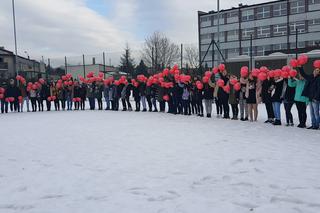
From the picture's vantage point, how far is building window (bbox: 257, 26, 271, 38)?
59.5m

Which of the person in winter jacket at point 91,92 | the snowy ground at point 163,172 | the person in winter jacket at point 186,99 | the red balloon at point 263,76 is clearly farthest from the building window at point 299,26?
the snowy ground at point 163,172

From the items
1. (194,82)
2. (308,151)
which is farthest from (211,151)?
(194,82)

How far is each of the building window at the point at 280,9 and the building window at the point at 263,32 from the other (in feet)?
9.47

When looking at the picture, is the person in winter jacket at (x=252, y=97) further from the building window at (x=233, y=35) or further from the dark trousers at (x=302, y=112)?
the building window at (x=233, y=35)

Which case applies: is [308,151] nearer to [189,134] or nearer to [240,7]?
[189,134]

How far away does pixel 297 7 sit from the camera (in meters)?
55.0

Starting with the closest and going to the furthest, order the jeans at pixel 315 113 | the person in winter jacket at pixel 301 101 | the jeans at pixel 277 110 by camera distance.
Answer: the jeans at pixel 315 113, the person in winter jacket at pixel 301 101, the jeans at pixel 277 110

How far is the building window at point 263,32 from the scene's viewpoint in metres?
59.5

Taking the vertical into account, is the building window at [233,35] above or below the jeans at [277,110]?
above

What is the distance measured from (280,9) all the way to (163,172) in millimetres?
58469

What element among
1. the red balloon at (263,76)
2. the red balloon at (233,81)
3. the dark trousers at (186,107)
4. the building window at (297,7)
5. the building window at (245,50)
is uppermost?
the building window at (297,7)

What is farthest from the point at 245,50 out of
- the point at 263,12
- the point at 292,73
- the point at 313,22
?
the point at 292,73

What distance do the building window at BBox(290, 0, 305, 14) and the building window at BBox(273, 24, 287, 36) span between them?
9.19ft

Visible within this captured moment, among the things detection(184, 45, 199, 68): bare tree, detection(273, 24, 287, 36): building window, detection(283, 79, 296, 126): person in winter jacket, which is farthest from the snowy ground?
detection(273, 24, 287, 36): building window
